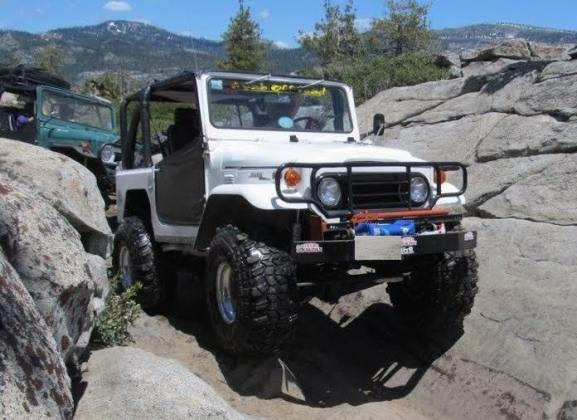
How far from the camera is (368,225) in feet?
13.9

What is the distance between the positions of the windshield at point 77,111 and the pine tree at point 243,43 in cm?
1556

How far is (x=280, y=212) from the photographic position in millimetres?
4539

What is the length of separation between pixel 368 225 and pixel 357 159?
1.65 feet

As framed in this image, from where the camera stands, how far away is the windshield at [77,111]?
432 inches

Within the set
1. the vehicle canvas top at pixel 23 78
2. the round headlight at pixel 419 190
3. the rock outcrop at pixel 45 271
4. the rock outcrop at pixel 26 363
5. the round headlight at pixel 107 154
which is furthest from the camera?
the vehicle canvas top at pixel 23 78

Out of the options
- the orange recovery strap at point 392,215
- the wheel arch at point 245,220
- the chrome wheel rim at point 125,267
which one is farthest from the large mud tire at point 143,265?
the orange recovery strap at point 392,215

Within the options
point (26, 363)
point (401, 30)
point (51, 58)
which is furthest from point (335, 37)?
point (26, 363)

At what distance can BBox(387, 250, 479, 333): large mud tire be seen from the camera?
4836 millimetres

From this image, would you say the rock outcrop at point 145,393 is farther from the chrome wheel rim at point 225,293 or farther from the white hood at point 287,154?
the white hood at point 287,154

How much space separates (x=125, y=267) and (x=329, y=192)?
2814 millimetres

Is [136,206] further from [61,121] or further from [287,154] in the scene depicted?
[61,121]

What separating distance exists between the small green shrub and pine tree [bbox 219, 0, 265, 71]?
22639 millimetres

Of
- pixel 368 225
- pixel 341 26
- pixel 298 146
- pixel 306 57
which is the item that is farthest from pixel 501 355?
pixel 306 57

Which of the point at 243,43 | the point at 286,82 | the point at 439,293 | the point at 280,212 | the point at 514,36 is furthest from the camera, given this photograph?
the point at 243,43
